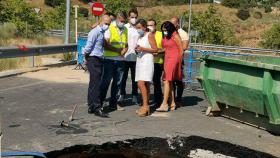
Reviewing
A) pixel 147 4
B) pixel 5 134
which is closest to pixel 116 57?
pixel 5 134

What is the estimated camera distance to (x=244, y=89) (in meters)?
9.20

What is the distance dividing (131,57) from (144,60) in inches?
24.3

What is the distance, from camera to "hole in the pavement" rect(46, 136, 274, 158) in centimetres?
721

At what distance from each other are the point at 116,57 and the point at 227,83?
2303 mm

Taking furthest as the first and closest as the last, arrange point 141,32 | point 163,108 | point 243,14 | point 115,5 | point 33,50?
point 243,14, point 115,5, point 33,50, point 163,108, point 141,32

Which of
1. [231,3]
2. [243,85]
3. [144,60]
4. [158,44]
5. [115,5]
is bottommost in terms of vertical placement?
[243,85]

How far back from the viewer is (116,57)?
1016cm

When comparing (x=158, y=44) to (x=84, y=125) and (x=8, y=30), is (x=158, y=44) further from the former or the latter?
(x=8, y=30)

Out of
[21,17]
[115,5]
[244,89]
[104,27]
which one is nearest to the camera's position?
[244,89]

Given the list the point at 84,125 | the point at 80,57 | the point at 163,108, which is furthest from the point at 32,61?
the point at 84,125

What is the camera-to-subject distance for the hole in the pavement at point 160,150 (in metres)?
7.21

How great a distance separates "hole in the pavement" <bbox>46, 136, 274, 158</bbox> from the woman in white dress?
192 cm

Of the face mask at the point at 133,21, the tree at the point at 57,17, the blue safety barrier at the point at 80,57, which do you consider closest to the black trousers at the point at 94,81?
the face mask at the point at 133,21

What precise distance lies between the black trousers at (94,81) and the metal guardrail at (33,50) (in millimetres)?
5452
